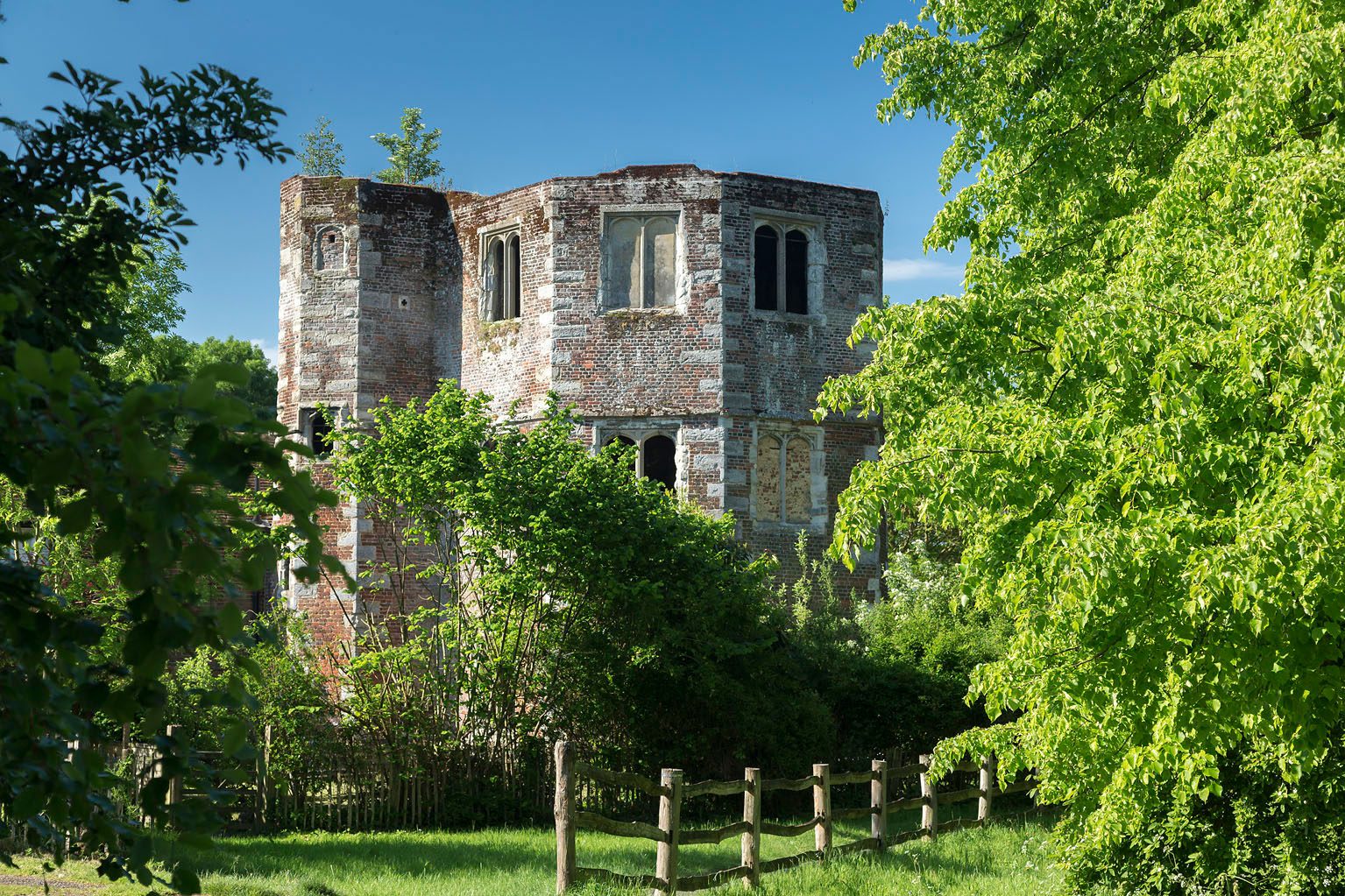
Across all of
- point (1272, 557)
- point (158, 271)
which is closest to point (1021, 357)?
point (1272, 557)

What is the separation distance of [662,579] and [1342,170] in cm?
1116

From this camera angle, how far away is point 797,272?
2523 centimetres

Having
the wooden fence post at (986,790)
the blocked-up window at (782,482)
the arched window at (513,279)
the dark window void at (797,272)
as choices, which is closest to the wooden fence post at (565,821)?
the wooden fence post at (986,790)

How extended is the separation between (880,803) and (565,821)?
516cm

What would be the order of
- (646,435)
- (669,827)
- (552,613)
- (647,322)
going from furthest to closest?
(647,322), (646,435), (552,613), (669,827)

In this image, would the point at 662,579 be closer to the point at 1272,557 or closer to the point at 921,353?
the point at 921,353

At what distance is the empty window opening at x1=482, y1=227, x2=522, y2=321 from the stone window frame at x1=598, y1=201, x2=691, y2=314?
2.00 metres

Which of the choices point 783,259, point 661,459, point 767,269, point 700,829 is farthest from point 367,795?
point 783,259

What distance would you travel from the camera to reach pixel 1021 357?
1084 cm

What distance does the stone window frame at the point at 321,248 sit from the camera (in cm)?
2639

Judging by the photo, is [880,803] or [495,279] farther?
[495,279]

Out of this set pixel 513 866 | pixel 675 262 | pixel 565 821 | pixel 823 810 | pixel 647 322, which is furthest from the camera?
pixel 675 262

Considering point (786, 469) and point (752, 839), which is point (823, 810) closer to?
point (752, 839)

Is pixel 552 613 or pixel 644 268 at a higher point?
pixel 644 268
